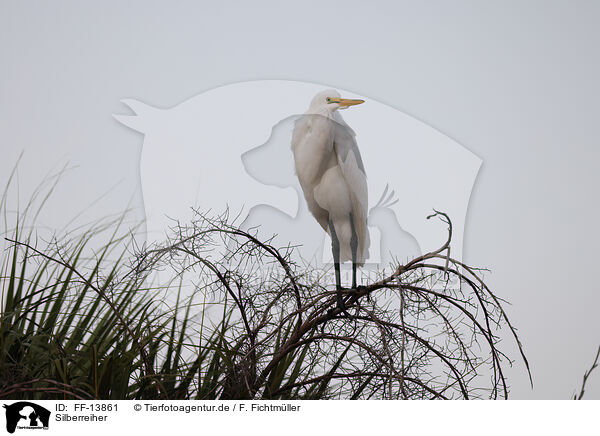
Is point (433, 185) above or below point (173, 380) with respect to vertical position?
above

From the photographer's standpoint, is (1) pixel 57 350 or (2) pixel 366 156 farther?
(2) pixel 366 156

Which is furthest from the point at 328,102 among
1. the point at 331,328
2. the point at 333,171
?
the point at 331,328

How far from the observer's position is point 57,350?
0.60 metres

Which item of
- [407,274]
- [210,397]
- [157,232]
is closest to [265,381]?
[210,397]

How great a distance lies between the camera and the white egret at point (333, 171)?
100 centimetres
